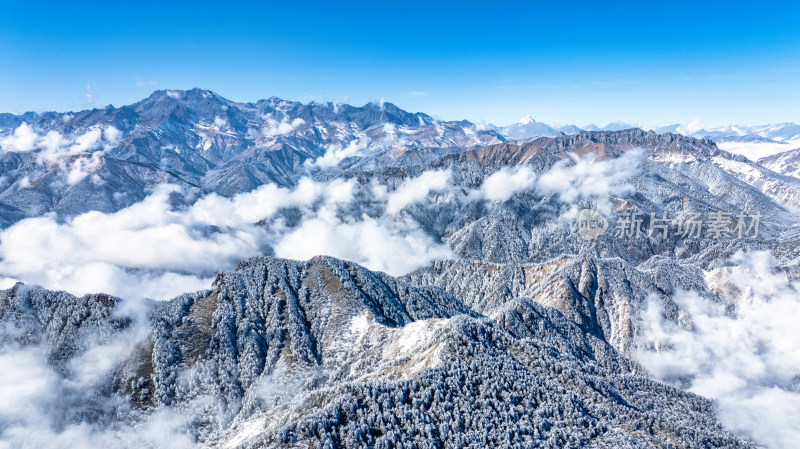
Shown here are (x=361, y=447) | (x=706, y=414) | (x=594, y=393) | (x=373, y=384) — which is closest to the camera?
(x=361, y=447)

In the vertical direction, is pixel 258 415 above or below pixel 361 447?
below

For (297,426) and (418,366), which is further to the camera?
(418,366)

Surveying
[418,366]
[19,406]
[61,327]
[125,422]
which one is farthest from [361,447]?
[61,327]

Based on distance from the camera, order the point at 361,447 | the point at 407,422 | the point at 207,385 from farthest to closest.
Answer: the point at 207,385 → the point at 407,422 → the point at 361,447

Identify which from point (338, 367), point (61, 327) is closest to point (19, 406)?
point (61, 327)

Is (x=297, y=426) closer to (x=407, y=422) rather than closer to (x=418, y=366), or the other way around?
(x=407, y=422)

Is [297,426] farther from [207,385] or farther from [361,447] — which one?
[207,385]

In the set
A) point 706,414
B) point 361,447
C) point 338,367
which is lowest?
point 706,414

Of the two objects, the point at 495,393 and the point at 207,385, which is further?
the point at 207,385

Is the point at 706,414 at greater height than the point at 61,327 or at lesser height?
lesser
